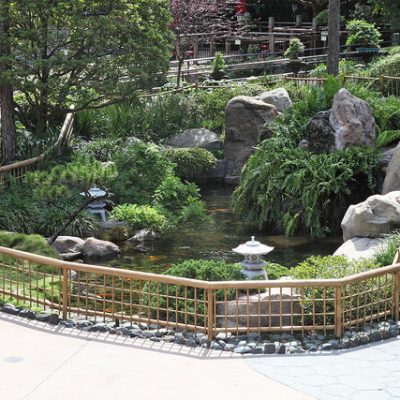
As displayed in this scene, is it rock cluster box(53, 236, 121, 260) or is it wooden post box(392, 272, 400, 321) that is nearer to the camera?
wooden post box(392, 272, 400, 321)

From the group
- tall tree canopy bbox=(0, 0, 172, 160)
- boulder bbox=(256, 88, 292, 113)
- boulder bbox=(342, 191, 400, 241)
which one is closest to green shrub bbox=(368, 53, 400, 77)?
boulder bbox=(256, 88, 292, 113)

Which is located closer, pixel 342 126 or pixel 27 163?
pixel 342 126

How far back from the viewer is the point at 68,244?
690 inches

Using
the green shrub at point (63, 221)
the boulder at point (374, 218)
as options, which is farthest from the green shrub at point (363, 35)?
the boulder at point (374, 218)

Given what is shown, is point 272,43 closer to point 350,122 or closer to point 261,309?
point 350,122

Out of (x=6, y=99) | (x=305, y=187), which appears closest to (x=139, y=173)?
(x=6, y=99)

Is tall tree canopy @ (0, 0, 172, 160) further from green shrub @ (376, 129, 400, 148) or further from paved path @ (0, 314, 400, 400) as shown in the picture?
paved path @ (0, 314, 400, 400)

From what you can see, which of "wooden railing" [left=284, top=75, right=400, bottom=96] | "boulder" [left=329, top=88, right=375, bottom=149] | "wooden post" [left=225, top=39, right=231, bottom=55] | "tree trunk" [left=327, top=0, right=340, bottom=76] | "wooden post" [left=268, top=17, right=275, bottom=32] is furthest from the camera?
"wooden post" [left=268, top=17, right=275, bottom=32]

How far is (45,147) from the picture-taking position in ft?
70.7

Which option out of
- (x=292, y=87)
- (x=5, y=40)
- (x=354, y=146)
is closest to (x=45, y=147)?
(x=5, y=40)

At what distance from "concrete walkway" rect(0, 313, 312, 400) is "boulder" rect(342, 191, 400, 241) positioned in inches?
212

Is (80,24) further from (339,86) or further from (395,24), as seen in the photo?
(395,24)

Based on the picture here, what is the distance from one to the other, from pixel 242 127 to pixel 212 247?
6664mm

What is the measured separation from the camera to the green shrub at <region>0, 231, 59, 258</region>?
1487cm
